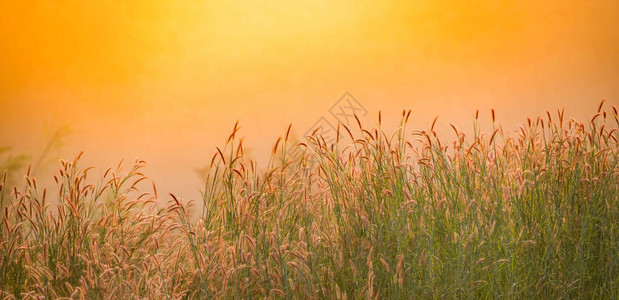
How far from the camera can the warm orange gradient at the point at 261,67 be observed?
168 inches

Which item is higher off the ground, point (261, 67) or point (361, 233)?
point (261, 67)

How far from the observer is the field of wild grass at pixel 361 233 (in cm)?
224

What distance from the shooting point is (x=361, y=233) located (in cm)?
238

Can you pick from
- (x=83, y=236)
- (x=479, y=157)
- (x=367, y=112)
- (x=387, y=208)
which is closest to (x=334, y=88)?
(x=367, y=112)

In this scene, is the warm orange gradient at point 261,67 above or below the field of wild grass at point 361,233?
above

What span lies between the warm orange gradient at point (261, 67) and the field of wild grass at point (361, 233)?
4.79 ft

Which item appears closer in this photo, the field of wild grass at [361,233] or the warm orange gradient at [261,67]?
the field of wild grass at [361,233]

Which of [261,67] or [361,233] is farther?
[261,67]

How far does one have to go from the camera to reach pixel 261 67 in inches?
177

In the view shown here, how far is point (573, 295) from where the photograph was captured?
243 centimetres

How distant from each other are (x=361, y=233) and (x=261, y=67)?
7.71ft

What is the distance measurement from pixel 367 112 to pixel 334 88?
29 centimetres

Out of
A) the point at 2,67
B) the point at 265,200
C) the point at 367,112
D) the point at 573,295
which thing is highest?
the point at 2,67

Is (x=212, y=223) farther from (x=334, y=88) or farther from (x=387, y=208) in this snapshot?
(x=334, y=88)
